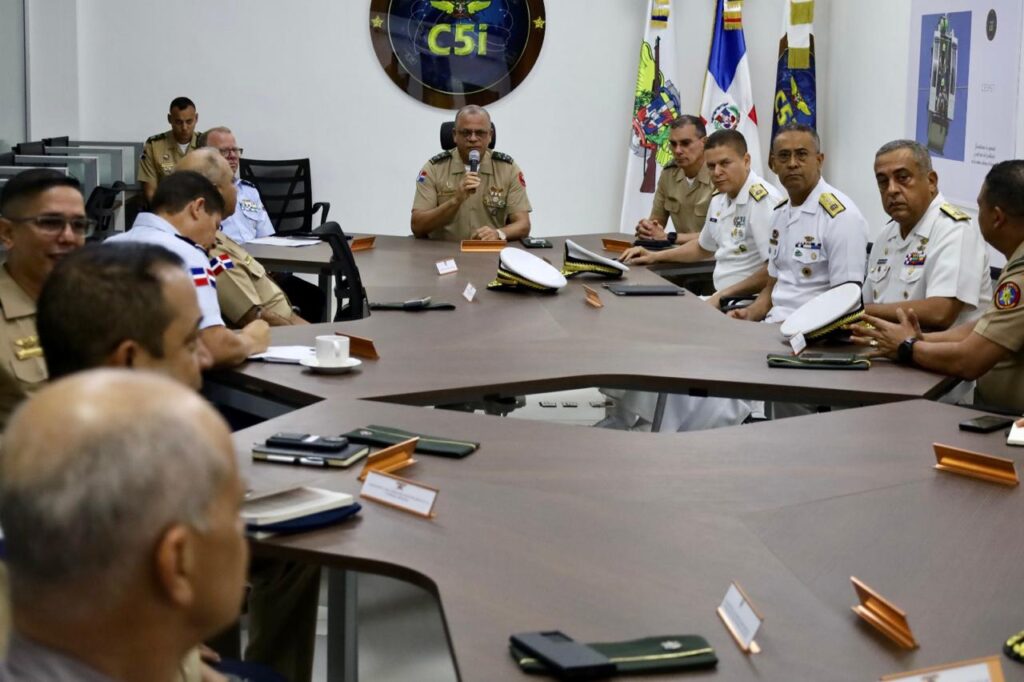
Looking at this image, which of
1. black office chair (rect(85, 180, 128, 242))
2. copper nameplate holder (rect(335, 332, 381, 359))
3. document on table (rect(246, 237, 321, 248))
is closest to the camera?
copper nameplate holder (rect(335, 332, 381, 359))

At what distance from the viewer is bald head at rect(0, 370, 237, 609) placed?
0.94m

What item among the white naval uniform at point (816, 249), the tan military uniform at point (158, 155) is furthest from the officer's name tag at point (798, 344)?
the tan military uniform at point (158, 155)

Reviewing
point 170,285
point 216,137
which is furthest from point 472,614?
point 216,137

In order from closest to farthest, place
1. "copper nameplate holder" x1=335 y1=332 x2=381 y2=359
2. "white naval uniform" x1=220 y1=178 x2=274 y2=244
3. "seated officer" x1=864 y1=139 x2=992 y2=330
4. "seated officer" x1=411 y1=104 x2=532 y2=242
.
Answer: "copper nameplate holder" x1=335 y1=332 x2=381 y2=359
"seated officer" x1=864 y1=139 x2=992 y2=330
"white naval uniform" x1=220 y1=178 x2=274 y2=244
"seated officer" x1=411 y1=104 x2=532 y2=242

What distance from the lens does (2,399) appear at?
2.71m

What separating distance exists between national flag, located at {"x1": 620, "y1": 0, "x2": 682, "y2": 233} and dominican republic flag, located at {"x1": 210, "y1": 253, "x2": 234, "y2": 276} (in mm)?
4728

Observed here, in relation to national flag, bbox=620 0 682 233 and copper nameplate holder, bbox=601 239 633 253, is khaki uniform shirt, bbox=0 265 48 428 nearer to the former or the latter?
copper nameplate holder, bbox=601 239 633 253

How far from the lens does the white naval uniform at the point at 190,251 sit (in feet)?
11.0

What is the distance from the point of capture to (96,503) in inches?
36.9

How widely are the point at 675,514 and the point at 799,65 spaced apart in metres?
6.51

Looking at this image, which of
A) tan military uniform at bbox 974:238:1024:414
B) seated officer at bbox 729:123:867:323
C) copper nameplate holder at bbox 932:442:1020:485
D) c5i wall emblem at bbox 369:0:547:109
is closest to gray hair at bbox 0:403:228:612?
copper nameplate holder at bbox 932:442:1020:485

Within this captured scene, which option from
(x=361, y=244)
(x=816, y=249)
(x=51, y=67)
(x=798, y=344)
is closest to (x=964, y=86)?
(x=816, y=249)

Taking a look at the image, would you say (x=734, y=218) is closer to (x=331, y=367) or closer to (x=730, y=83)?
(x=331, y=367)

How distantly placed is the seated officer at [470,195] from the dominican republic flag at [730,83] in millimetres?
2209
